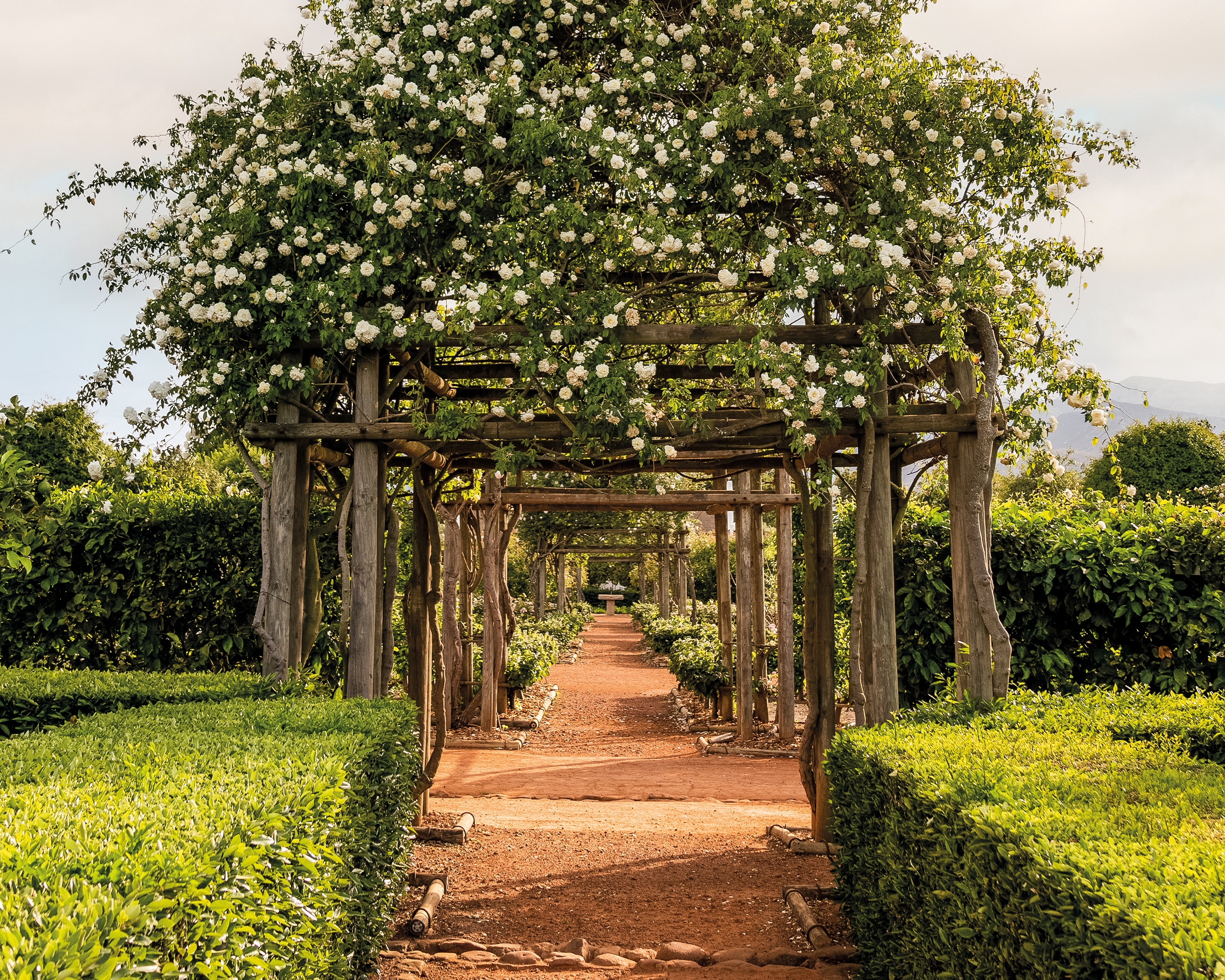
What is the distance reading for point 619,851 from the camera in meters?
6.82

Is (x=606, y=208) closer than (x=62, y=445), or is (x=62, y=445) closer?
(x=606, y=208)

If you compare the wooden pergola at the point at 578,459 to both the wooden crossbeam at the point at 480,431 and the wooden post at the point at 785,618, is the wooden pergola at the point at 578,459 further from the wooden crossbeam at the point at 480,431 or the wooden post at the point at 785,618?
the wooden post at the point at 785,618

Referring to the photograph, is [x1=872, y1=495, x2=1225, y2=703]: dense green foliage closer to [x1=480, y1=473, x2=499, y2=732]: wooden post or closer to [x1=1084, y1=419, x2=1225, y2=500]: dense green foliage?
[x1=480, y1=473, x2=499, y2=732]: wooden post

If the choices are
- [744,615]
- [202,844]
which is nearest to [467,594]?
[744,615]

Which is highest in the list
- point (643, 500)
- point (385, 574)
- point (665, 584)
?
point (643, 500)

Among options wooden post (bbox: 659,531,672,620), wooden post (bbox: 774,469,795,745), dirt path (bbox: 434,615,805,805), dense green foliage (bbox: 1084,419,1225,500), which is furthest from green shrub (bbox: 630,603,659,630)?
wooden post (bbox: 774,469,795,745)

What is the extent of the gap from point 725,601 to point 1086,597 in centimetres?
650

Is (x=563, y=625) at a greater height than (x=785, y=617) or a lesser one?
lesser

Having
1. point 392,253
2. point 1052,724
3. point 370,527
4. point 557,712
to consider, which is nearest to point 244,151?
point 392,253

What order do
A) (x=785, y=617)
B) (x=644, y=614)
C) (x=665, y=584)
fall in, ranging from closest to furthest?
(x=785, y=617) < (x=665, y=584) < (x=644, y=614)

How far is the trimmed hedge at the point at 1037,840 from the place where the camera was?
6.79ft

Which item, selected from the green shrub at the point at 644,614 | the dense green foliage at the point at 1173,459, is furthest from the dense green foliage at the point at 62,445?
the dense green foliage at the point at 1173,459

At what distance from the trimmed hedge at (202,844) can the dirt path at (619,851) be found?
112 cm

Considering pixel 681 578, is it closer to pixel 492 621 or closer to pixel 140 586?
pixel 492 621
